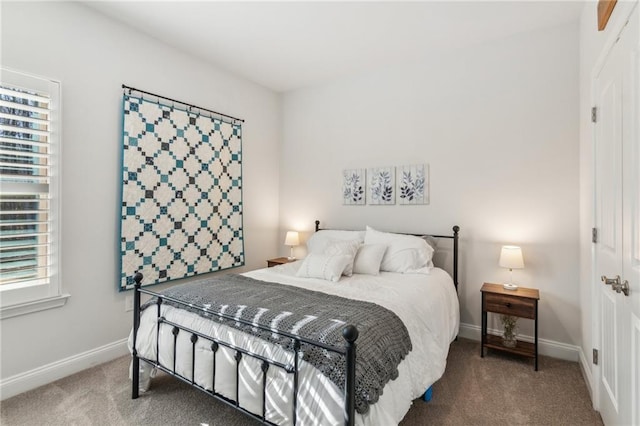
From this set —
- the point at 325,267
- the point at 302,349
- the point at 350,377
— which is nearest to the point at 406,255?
the point at 325,267

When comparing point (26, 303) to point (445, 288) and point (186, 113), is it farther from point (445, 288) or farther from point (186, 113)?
point (445, 288)

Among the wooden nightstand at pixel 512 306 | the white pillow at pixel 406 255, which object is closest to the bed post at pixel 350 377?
the white pillow at pixel 406 255

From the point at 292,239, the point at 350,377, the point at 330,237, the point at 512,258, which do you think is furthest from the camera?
the point at 292,239

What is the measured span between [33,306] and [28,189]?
0.84m

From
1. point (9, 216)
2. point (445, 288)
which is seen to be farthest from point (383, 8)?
point (9, 216)

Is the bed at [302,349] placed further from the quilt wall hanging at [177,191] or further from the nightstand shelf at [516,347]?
the quilt wall hanging at [177,191]

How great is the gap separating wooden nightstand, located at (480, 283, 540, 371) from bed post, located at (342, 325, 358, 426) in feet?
6.47

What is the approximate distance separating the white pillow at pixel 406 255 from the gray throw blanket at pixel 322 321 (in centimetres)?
104

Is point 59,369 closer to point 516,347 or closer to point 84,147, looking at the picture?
point 84,147

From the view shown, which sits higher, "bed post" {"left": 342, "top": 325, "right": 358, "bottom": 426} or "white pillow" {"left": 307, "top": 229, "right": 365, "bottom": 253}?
"white pillow" {"left": 307, "top": 229, "right": 365, "bottom": 253}

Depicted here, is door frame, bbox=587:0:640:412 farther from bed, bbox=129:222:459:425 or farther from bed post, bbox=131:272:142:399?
bed post, bbox=131:272:142:399

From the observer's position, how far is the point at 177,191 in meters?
3.20

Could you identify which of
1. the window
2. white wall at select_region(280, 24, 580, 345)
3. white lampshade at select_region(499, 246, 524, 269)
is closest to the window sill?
the window

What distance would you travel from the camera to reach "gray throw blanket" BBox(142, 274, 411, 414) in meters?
1.40
